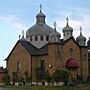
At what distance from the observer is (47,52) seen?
6850 cm

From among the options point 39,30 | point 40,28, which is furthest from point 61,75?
point 40,28

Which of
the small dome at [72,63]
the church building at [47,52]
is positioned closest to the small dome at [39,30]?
the church building at [47,52]

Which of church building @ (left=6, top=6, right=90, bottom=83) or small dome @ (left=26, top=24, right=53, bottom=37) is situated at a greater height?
small dome @ (left=26, top=24, right=53, bottom=37)

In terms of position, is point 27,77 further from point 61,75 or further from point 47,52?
point 61,75

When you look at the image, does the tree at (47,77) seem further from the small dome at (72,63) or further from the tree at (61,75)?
the small dome at (72,63)

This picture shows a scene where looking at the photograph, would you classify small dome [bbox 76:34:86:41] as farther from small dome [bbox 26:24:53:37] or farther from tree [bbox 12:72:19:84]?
tree [bbox 12:72:19:84]

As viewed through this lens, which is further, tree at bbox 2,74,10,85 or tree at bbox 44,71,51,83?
tree at bbox 2,74,10,85

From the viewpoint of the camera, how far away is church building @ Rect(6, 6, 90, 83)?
219 feet

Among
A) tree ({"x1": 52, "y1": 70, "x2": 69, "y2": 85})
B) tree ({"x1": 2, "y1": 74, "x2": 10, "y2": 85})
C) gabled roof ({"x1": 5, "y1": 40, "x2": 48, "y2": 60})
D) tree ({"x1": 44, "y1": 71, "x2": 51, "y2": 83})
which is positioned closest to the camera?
tree ({"x1": 52, "y1": 70, "x2": 69, "y2": 85})

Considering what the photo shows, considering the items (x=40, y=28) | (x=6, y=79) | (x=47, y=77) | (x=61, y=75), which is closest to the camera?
(x=61, y=75)

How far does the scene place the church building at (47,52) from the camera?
6675 centimetres

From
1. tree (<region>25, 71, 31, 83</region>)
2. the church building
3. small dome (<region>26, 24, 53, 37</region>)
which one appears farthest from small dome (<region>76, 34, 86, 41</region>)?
tree (<region>25, 71, 31, 83</region>)

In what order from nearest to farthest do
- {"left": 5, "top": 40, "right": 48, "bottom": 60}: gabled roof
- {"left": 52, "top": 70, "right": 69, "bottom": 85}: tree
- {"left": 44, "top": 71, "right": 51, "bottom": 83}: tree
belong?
{"left": 52, "top": 70, "right": 69, "bottom": 85}: tree
{"left": 44, "top": 71, "right": 51, "bottom": 83}: tree
{"left": 5, "top": 40, "right": 48, "bottom": 60}: gabled roof

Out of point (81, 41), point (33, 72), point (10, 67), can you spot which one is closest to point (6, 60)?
point (10, 67)
